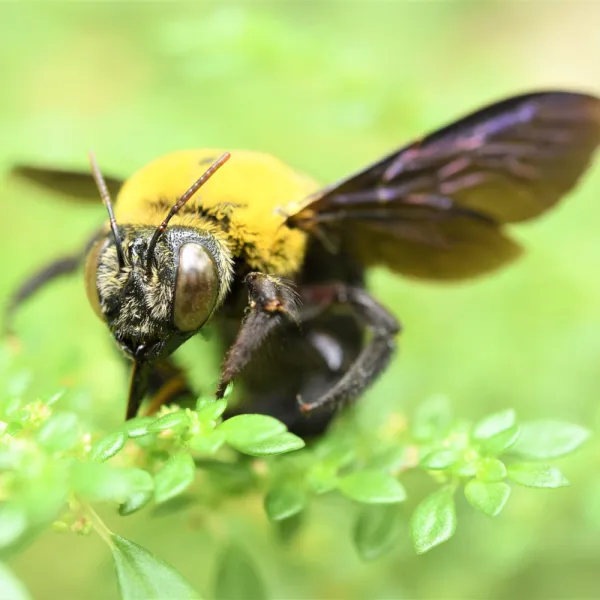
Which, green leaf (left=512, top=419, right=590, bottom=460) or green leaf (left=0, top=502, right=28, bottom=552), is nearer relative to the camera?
green leaf (left=0, top=502, right=28, bottom=552)

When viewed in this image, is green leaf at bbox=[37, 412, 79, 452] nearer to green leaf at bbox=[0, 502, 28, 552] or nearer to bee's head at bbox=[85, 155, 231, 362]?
green leaf at bbox=[0, 502, 28, 552]

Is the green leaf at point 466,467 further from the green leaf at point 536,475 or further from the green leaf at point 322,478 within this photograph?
the green leaf at point 322,478

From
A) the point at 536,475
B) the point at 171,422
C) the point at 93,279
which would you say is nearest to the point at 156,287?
the point at 93,279

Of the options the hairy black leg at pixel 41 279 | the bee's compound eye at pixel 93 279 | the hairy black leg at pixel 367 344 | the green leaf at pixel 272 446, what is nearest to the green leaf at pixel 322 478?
the hairy black leg at pixel 367 344

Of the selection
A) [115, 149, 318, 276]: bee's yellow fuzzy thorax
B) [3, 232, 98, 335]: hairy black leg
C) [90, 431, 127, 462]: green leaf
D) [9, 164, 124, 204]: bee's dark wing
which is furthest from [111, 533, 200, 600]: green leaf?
[9, 164, 124, 204]: bee's dark wing

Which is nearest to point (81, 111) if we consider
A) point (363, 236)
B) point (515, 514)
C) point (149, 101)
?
point (149, 101)
